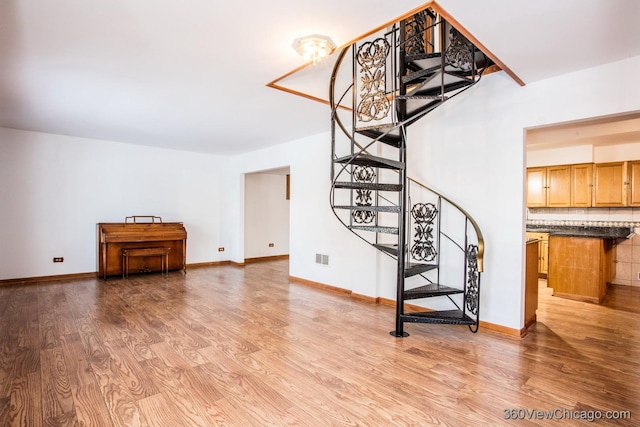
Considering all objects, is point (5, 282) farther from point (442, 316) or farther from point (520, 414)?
point (520, 414)

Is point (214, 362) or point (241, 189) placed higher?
point (241, 189)

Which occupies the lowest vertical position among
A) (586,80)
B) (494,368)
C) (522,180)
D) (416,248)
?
(494,368)

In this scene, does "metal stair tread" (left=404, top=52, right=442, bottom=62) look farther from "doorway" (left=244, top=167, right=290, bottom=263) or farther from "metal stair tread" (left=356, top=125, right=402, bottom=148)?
"doorway" (left=244, top=167, right=290, bottom=263)

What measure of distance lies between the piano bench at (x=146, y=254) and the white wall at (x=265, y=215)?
1.81 metres

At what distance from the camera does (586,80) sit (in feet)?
9.07

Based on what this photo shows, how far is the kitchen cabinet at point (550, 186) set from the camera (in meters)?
5.79

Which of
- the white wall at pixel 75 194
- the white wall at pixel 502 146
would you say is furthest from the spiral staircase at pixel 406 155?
the white wall at pixel 75 194

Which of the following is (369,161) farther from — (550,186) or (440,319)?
(550,186)

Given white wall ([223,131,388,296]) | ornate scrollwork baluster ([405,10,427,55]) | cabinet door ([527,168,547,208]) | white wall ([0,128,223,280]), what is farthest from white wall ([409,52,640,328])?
white wall ([0,128,223,280])

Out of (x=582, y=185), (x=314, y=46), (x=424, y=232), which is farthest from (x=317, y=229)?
(x=582, y=185)

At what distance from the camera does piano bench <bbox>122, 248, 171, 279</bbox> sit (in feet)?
19.0

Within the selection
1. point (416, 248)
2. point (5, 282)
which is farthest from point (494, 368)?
point (5, 282)

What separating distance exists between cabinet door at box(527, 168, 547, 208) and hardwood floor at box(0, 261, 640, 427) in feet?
7.76

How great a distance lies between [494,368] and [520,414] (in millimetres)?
588
